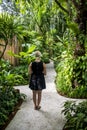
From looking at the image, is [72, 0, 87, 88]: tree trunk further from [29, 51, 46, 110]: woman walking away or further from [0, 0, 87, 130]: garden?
[29, 51, 46, 110]: woman walking away

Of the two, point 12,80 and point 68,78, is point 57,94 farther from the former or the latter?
point 12,80

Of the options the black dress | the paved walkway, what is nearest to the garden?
the paved walkway

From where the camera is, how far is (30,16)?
2041cm

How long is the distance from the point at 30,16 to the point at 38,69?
13.3m

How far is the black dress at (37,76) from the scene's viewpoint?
7652 mm

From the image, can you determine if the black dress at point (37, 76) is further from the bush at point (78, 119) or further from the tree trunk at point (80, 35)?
the tree trunk at point (80, 35)

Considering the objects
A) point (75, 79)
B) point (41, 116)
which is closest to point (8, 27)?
point (41, 116)

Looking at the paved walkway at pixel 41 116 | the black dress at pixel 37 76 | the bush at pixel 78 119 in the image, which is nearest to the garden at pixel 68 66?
the bush at pixel 78 119

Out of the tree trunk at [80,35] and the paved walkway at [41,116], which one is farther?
the tree trunk at [80,35]

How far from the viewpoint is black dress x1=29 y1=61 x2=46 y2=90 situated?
765 cm

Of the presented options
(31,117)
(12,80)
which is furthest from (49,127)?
(12,80)

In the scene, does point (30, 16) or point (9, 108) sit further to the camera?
point (30, 16)

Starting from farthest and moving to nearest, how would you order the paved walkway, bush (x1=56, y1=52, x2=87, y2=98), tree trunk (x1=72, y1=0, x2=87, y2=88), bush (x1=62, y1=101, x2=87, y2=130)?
bush (x1=56, y1=52, x2=87, y2=98) < tree trunk (x1=72, y1=0, x2=87, y2=88) < the paved walkway < bush (x1=62, y1=101, x2=87, y2=130)

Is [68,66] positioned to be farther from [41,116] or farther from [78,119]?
[78,119]
